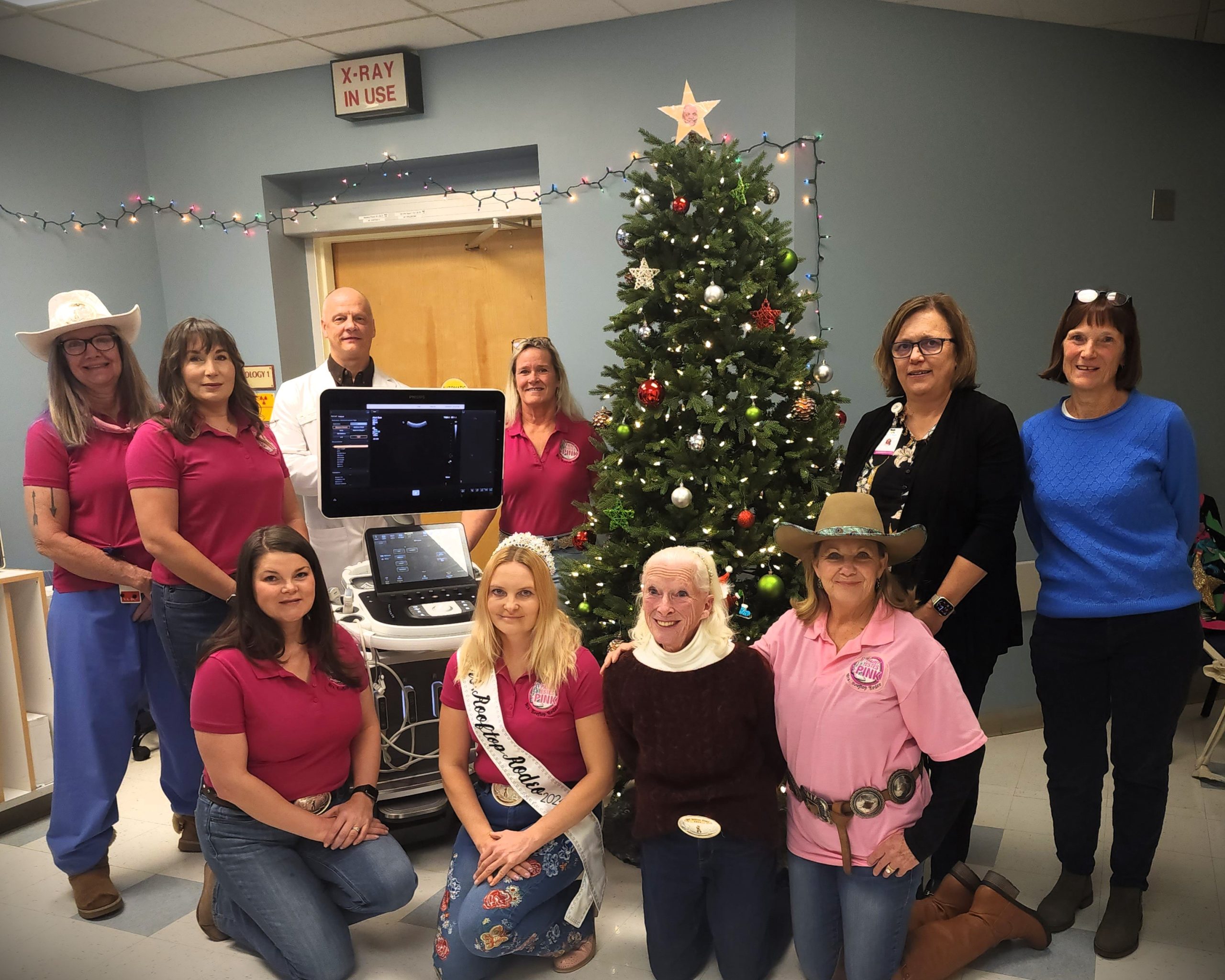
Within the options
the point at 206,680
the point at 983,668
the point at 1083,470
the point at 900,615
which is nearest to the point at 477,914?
the point at 206,680

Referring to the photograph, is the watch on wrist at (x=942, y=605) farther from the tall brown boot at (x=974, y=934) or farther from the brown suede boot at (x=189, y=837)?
the brown suede boot at (x=189, y=837)

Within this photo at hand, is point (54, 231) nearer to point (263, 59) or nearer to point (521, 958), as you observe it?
point (263, 59)

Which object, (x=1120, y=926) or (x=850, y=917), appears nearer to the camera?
(x=850, y=917)

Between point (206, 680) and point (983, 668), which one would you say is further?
point (983, 668)

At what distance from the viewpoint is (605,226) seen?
12.1 ft

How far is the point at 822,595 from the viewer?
206cm

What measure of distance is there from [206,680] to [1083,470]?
2.09 m

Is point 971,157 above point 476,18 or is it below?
below

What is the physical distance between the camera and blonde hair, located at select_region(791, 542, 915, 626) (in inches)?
78.1

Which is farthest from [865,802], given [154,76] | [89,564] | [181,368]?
[154,76]

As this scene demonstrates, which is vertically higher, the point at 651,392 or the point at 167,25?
the point at 167,25

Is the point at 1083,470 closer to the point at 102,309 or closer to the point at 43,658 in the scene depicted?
the point at 102,309

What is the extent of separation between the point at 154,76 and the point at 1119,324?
405 centimetres

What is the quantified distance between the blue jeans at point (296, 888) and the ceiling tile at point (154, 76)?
3.28 m
